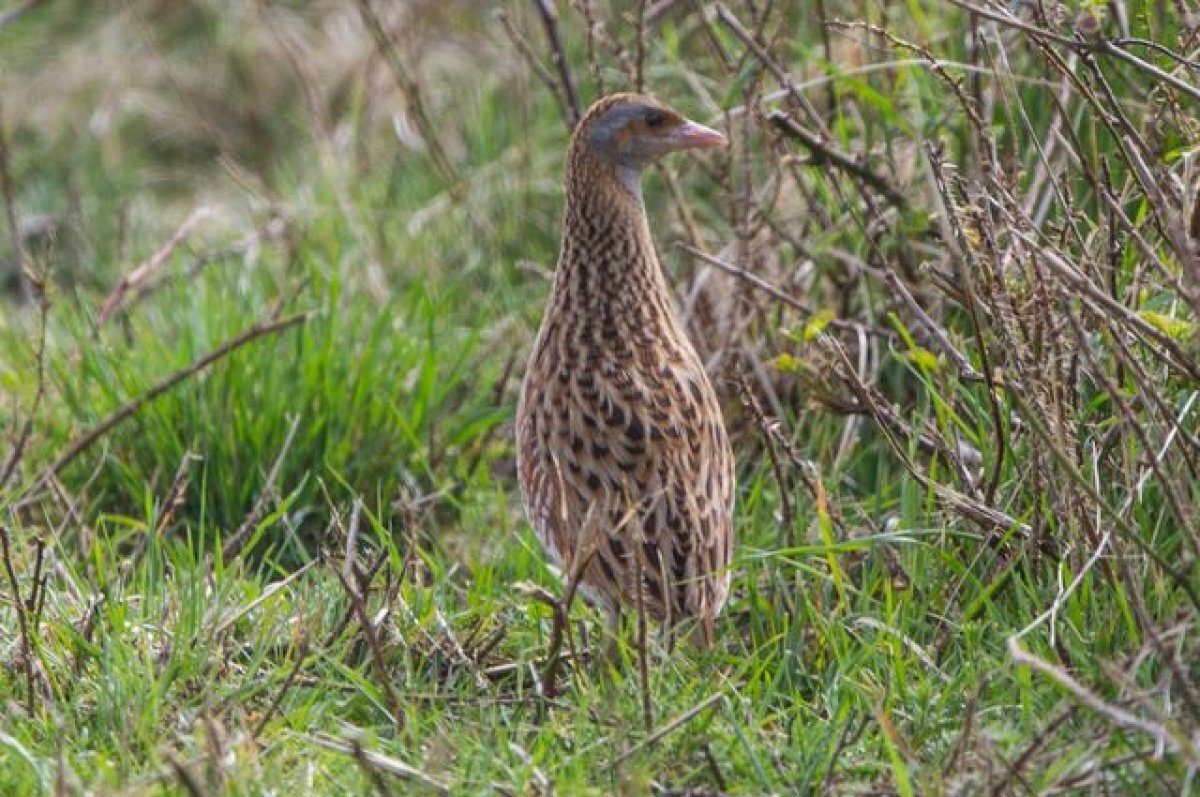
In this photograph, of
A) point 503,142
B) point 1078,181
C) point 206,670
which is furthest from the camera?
point 503,142

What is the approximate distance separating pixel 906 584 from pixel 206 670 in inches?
55.5

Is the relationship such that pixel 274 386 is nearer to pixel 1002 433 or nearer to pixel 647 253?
pixel 647 253

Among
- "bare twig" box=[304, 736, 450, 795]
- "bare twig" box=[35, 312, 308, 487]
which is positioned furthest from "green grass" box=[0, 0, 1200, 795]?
"bare twig" box=[35, 312, 308, 487]

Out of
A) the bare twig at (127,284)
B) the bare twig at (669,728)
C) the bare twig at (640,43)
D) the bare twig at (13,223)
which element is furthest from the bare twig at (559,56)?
the bare twig at (669,728)

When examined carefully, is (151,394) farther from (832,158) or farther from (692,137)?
(832,158)

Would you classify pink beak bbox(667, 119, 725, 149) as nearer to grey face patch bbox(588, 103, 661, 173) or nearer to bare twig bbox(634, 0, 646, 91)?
grey face patch bbox(588, 103, 661, 173)

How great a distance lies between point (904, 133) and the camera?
554 cm

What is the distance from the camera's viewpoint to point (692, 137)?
4.92 metres

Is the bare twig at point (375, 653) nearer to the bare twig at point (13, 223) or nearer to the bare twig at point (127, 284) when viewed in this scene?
the bare twig at point (13, 223)

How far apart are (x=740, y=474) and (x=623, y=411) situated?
1035 millimetres

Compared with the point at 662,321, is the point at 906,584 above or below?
below

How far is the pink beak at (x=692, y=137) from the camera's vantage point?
16.1 ft

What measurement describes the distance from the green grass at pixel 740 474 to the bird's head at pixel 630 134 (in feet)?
0.72

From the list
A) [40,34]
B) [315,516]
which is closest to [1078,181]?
[315,516]
